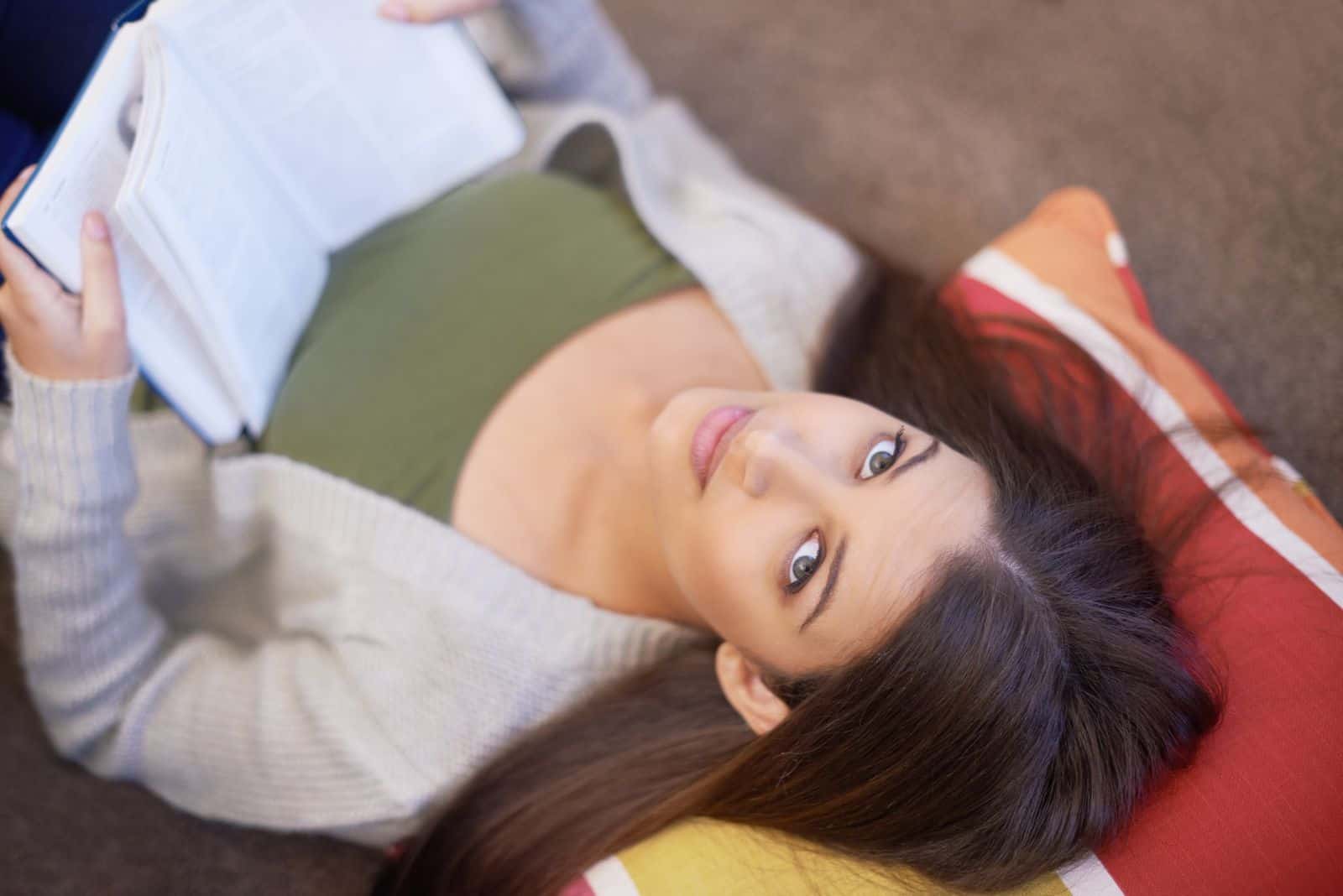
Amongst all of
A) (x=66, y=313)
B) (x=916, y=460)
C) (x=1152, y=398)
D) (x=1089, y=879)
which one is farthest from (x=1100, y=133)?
(x=66, y=313)

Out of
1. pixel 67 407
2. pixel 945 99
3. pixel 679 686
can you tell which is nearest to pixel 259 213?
pixel 67 407

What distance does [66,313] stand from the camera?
76cm

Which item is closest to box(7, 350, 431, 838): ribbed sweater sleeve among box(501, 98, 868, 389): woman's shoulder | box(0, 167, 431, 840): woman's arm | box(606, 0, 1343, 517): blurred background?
box(0, 167, 431, 840): woman's arm

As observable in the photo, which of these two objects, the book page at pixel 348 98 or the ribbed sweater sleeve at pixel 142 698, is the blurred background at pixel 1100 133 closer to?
the book page at pixel 348 98

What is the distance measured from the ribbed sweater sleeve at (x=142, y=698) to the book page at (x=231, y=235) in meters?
0.11

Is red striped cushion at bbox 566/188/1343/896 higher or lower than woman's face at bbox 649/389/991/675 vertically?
lower

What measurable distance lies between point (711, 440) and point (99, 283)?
0.48m

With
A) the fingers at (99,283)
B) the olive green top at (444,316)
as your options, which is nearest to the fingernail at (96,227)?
the fingers at (99,283)

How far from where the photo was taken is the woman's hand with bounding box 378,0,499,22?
35.3 inches

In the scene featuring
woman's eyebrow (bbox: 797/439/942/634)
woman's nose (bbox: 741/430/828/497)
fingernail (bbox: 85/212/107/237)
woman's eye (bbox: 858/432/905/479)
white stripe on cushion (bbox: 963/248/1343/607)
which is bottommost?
white stripe on cushion (bbox: 963/248/1343/607)

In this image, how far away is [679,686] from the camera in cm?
88

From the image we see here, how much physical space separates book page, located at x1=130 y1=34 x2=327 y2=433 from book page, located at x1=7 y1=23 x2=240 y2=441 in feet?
0.10

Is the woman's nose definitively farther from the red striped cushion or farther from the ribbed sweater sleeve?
the ribbed sweater sleeve

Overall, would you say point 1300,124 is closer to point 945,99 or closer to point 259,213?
point 945,99
